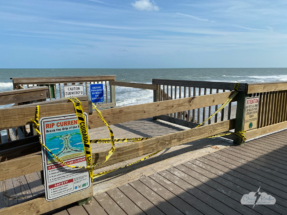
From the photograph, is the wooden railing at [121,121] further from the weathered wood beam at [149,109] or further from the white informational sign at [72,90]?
the white informational sign at [72,90]

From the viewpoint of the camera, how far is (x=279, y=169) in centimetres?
315

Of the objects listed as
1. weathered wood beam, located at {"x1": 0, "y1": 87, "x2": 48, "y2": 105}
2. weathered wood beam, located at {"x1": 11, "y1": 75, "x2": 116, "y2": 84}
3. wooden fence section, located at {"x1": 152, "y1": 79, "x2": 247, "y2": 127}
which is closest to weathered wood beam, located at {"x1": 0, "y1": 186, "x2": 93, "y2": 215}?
weathered wood beam, located at {"x1": 0, "y1": 87, "x2": 48, "y2": 105}

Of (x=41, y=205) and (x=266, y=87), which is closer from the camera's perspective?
(x=41, y=205)

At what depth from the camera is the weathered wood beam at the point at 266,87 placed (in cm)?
393

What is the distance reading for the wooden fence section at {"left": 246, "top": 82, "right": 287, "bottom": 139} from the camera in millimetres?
4266

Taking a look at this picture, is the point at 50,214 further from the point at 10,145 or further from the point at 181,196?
the point at 181,196

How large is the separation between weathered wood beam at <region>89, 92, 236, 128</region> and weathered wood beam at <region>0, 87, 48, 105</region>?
A: 1.52 meters

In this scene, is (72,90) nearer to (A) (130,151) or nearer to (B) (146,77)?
(A) (130,151)

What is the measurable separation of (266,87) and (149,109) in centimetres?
277

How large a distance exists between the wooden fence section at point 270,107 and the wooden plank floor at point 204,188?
3.22ft

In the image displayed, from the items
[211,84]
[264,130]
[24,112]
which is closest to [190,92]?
[211,84]

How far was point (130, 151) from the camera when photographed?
2.71m

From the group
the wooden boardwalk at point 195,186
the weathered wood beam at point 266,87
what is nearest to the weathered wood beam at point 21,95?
the wooden boardwalk at point 195,186

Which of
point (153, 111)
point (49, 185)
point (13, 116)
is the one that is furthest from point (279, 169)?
point (13, 116)
